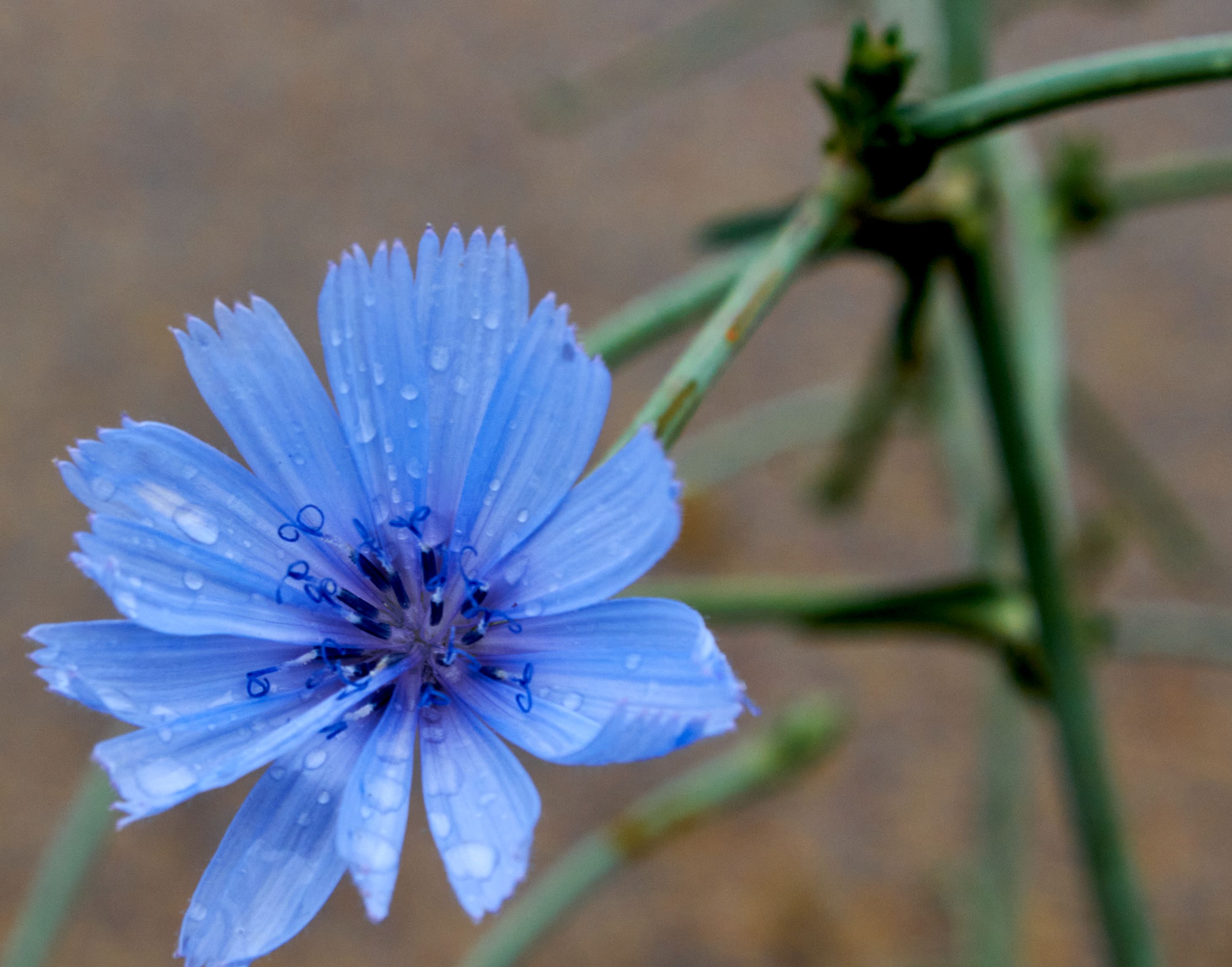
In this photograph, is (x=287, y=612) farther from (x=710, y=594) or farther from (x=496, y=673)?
(x=710, y=594)

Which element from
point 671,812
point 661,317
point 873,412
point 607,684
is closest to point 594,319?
point 873,412

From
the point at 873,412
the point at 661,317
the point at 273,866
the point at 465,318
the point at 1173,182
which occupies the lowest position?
the point at 273,866

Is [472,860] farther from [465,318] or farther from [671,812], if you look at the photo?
[671,812]

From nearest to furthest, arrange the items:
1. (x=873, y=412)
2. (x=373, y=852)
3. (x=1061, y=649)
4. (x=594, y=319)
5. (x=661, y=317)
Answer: (x=373, y=852) < (x=661, y=317) < (x=1061, y=649) < (x=873, y=412) < (x=594, y=319)

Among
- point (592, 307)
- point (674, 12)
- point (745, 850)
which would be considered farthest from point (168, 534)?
point (674, 12)

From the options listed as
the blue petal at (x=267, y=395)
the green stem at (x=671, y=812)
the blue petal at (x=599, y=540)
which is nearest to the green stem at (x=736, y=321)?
the blue petal at (x=599, y=540)

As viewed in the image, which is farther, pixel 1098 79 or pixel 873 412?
pixel 873 412
